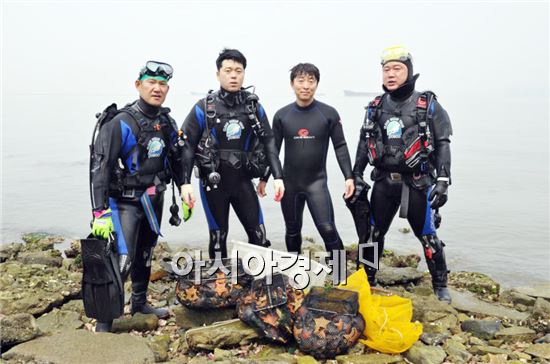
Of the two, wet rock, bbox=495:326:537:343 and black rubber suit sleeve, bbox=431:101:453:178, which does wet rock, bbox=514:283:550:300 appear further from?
Result: black rubber suit sleeve, bbox=431:101:453:178

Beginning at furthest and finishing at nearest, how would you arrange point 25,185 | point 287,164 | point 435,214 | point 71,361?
1. point 25,185
2. point 287,164
3. point 435,214
4. point 71,361

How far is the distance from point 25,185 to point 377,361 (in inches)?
810

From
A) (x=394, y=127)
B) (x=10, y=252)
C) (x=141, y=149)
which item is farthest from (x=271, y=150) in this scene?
(x=10, y=252)

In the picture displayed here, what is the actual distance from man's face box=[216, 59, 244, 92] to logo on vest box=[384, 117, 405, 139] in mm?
1764

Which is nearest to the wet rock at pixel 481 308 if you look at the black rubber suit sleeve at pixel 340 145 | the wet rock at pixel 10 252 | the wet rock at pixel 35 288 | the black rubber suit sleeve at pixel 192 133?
the black rubber suit sleeve at pixel 340 145

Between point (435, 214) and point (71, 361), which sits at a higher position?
point (435, 214)

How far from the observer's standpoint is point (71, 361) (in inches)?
150

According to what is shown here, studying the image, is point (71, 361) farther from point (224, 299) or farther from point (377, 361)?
point (377, 361)

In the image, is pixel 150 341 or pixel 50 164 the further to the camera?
pixel 50 164

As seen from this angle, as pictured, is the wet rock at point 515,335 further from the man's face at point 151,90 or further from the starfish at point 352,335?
the man's face at point 151,90

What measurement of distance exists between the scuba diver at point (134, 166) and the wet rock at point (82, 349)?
15.8 inches

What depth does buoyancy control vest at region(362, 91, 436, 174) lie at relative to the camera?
5160 mm

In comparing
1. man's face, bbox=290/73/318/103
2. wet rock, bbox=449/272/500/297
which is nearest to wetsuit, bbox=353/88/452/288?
man's face, bbox=290/73/318/103

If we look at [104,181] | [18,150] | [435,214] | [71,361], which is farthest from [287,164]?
[18,150]
